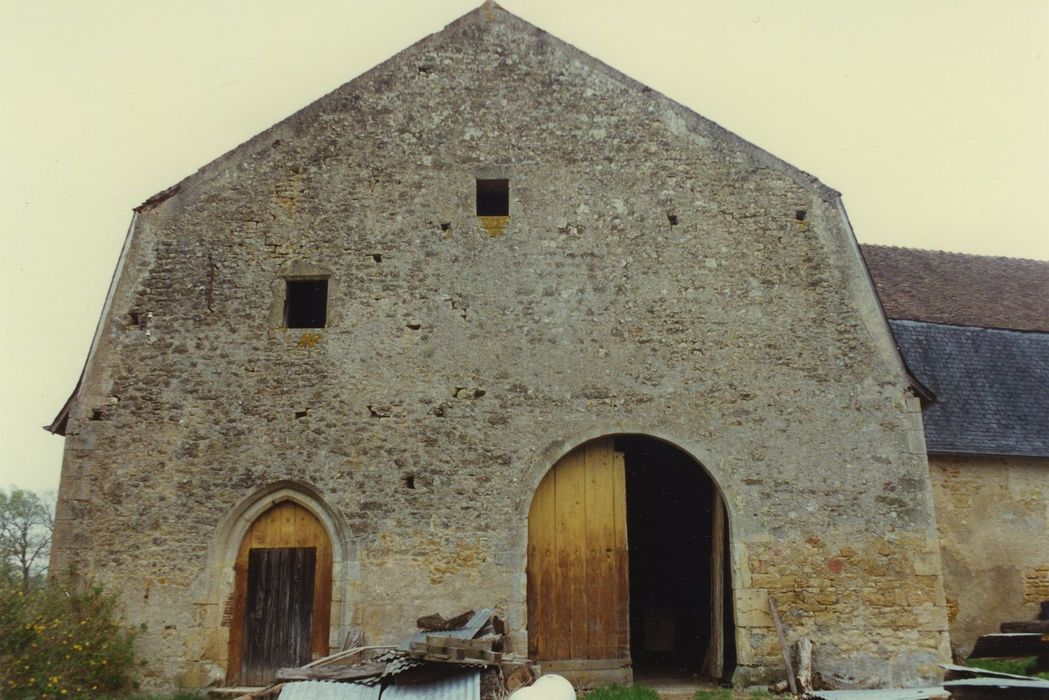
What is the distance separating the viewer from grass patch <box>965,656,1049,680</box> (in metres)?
9.44

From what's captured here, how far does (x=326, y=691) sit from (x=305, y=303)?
187 inches

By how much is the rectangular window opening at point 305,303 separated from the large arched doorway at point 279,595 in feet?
7.28

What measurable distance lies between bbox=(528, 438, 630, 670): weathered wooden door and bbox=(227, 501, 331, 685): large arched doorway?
7.18 feet

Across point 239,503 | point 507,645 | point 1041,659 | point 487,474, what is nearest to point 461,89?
point 487,474

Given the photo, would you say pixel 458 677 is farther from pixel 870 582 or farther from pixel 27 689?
pixel 870 582

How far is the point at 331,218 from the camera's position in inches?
363

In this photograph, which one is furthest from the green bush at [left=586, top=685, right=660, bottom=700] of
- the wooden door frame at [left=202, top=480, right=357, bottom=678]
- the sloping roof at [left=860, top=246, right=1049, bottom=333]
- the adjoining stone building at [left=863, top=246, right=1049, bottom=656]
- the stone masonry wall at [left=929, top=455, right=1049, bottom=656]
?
the sloping roof at [left=860, top=246, right=1049, bottom=333]

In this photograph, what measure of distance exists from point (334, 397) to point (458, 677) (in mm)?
3380

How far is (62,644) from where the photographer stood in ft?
23.2

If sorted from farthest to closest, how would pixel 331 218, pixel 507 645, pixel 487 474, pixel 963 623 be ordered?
pixel 963 623, pixel 331 218, pixel 487 474, pixel 507 645

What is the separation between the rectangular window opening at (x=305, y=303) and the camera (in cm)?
915

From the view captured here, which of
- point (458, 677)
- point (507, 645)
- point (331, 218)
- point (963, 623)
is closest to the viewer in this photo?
point (458, 677)

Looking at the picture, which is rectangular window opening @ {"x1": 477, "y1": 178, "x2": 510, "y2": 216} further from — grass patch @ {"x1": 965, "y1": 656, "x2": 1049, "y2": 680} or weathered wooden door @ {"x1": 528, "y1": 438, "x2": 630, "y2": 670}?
grass patch @ {"x1": 965, "y1": 656, "x2": 1049, "y2": 680}

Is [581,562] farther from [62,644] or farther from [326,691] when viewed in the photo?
[62,644]
